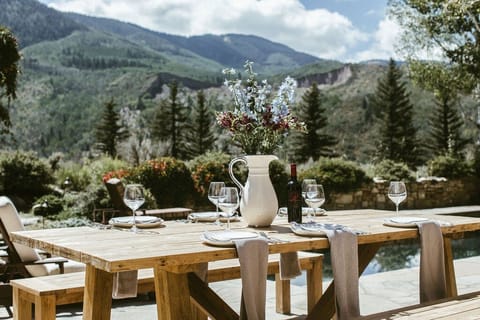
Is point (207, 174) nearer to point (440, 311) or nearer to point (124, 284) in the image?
point (124, 284)

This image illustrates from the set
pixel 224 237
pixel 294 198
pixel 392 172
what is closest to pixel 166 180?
pixel 392 172

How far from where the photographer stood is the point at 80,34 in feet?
270

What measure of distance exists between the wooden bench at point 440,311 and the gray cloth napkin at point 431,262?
0.25m

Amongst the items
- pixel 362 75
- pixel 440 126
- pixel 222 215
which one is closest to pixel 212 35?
pixel 362 75

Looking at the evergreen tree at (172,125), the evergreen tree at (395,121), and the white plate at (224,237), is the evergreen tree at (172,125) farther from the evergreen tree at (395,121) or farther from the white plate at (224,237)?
the white plate at (224,237)

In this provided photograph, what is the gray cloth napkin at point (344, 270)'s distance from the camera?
269cm

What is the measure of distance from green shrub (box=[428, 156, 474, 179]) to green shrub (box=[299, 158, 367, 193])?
110 inches

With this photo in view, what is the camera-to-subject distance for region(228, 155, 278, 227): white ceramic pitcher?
2.98 metres

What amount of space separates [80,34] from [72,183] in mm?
72686

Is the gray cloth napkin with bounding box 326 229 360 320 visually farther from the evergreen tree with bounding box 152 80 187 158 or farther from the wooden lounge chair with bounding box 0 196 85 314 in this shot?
the evergreen tree with bounding box 152 80 187 158

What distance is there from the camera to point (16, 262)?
3713mm

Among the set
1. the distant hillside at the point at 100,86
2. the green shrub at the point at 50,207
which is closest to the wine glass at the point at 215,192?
the green shrub at the point at 50,207

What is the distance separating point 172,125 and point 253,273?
2841 cm

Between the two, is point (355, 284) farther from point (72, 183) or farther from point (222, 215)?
Answer: point (72, 183)
